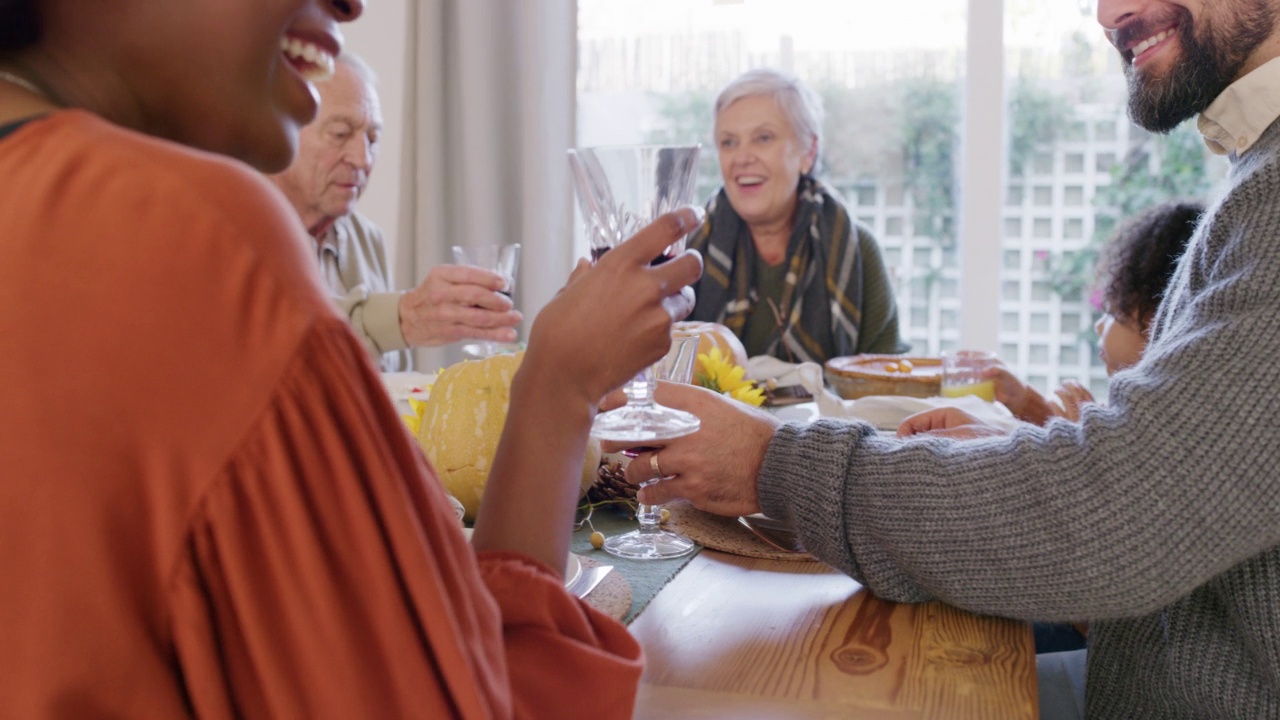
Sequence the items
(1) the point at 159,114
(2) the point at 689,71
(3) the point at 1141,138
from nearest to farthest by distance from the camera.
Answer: (1) the point at 159,114, (3) the point at 1141,138, (2) the point at 689,71

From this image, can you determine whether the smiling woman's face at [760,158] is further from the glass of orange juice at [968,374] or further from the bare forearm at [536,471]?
the bare forearm at [536,471]

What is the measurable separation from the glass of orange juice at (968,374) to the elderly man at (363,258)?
785 millimetres

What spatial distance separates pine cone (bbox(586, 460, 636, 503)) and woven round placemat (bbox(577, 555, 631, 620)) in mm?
286

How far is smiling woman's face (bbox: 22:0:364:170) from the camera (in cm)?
58

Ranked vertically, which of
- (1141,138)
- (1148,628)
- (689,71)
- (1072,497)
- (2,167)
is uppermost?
(689,71)

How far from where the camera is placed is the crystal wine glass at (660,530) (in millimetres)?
1143

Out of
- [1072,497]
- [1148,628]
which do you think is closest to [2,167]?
[1072,497]

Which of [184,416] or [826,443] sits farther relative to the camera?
[826,443]

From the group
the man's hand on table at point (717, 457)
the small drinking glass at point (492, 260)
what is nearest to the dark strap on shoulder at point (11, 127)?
the man's hand on table at point (717, 457)

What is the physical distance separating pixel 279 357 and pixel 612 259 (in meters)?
0.36

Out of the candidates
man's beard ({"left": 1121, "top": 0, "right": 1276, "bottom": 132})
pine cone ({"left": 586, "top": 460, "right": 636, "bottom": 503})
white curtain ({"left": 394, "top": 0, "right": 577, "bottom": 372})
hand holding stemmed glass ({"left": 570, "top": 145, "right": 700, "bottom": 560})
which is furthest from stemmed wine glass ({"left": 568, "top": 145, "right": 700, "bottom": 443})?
white curtain ({"left": 394, "top": 0, "right": 577, "bottom": 372})

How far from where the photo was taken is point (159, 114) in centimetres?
61

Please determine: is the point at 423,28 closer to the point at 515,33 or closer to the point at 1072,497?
the point at 515,33

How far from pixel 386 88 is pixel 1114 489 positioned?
3.70 meters
